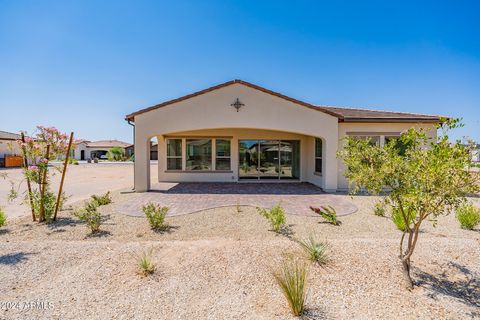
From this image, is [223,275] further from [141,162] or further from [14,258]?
[141,162]

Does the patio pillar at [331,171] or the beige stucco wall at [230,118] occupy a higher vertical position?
the beige stucco wall at [230,118]

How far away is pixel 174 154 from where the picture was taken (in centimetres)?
1573

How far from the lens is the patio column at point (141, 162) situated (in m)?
12.2

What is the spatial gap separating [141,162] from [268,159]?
8049 mm

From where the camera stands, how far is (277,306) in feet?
10.9

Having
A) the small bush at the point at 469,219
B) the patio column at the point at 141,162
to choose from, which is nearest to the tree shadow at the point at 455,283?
the small bush at the point at 469,219

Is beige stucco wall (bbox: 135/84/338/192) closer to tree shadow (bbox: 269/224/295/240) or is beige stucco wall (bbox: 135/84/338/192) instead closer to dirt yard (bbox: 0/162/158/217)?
dirt yard (bbox: 0/162/158/217)

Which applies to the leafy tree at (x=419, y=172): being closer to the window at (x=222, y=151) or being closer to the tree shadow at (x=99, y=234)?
the tree shadow at (x=99, y=234)

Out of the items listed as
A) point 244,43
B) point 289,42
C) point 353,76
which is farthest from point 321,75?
point 244,43

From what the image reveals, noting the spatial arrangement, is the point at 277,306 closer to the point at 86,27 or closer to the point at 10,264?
the point at 10,264

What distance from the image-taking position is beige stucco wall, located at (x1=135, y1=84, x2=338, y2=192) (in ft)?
39.6

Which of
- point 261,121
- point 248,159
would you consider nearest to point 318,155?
point 261,121

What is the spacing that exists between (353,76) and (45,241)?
1920cm

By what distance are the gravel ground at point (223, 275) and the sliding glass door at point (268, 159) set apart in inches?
381
